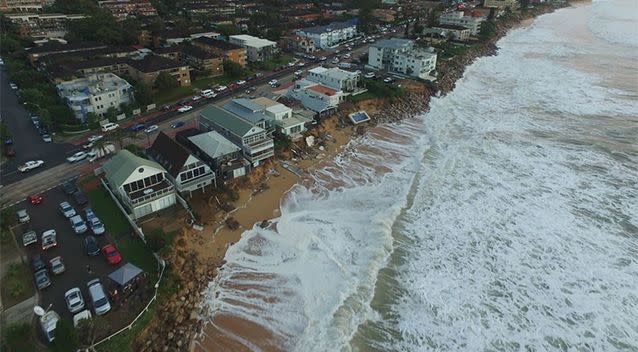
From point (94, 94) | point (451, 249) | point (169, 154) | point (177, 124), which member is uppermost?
point (94, 94)

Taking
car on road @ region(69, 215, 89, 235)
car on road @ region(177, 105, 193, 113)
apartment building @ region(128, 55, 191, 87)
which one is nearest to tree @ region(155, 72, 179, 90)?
apartment building @ region(128, 55, 191, 87)

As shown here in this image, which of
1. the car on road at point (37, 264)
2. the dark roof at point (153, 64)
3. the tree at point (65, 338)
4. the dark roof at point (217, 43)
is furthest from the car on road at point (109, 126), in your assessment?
the tree at point (65, 338)

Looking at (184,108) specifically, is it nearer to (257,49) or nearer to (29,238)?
(29,238)

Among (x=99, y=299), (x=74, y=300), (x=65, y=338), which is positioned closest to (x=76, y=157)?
(x=74, y=300)

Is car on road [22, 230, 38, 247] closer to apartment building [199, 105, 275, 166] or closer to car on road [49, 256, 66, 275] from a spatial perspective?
car on road [49, 256, 66, 275]

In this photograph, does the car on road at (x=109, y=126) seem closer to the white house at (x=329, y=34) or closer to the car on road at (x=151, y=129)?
the car on road at (x=151, y=129)
